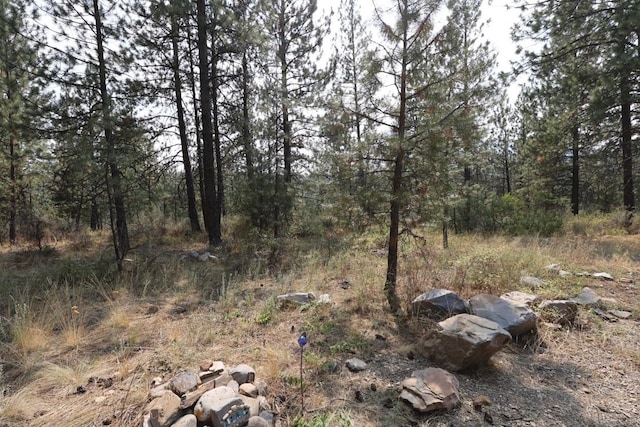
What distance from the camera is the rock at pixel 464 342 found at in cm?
260

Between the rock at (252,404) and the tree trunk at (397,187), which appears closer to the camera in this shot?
the rock at (252,404)

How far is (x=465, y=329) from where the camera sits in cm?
273

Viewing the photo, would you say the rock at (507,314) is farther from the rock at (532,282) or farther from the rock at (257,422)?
the rock at (257,422)

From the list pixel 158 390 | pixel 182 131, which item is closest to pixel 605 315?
pixel 158 390

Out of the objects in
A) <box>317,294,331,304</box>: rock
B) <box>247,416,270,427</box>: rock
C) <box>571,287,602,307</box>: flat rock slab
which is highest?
<box>571,287,602,307</box>: flat rock slab

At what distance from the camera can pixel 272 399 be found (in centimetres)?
230

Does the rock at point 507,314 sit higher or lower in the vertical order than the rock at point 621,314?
higher

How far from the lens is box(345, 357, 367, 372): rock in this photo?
106 inches

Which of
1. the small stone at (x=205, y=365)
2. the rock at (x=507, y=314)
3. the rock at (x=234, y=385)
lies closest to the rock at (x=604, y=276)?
the rock at (x=507, y=314)

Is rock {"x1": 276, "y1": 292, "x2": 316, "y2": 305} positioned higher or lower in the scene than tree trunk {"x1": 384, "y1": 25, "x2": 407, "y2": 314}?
lower

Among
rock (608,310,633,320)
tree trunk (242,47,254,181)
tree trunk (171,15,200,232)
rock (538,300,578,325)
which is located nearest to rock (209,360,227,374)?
rock (538,300,578,325)

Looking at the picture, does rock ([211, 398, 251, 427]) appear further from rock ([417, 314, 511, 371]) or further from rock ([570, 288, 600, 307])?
rock ([570, 288, 600, 307])

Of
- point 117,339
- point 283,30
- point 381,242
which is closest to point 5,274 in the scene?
point 117,339

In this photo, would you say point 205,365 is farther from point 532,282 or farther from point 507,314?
point 532,282
